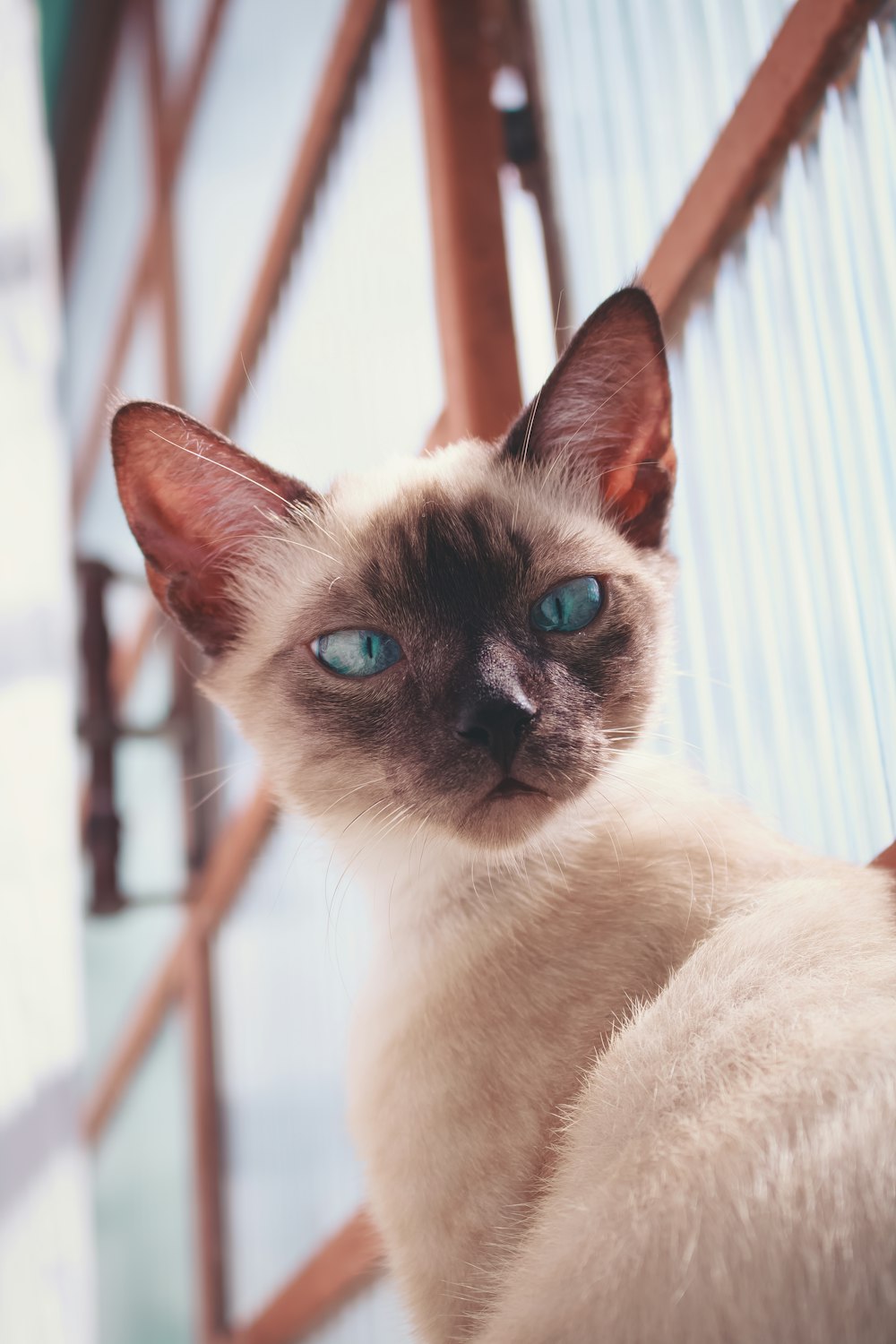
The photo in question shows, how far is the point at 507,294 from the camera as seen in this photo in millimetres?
1521

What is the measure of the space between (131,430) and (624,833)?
570mm

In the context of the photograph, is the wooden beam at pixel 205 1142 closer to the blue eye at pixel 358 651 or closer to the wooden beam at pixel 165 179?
the wooden beam at pixel 165 179

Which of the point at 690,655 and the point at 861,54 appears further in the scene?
the point at 690,655

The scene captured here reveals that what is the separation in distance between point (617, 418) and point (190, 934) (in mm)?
1839

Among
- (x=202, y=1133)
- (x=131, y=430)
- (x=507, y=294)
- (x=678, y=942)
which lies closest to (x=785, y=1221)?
(x=678, y=942)

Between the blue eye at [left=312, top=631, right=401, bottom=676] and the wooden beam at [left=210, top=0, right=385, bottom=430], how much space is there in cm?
87

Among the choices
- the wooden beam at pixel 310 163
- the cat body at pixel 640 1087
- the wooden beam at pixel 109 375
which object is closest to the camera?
the cat body at pixel 640 1087

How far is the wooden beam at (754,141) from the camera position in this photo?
3.22 ft

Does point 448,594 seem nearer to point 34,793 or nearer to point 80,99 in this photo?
point 34,793

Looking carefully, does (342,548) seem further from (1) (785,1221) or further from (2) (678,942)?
(1) (785,1221)

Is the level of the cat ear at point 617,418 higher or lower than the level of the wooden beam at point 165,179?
lower

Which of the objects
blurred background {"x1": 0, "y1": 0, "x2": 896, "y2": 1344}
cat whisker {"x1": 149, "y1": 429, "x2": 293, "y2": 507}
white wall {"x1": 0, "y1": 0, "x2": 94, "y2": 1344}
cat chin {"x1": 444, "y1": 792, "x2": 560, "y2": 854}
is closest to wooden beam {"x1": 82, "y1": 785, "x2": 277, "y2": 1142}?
blurred background {"x1": 0, "y1": 0, "x2": 896, "y2": 1344}

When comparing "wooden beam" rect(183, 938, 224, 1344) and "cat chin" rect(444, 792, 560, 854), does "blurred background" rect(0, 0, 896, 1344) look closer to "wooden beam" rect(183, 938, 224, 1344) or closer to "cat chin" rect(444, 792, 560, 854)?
"wooden beam" rect(183, 938, 224, 1344)

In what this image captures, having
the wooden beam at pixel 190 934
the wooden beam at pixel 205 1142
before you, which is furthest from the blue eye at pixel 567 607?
the wooden beam at pixel 205 1142
